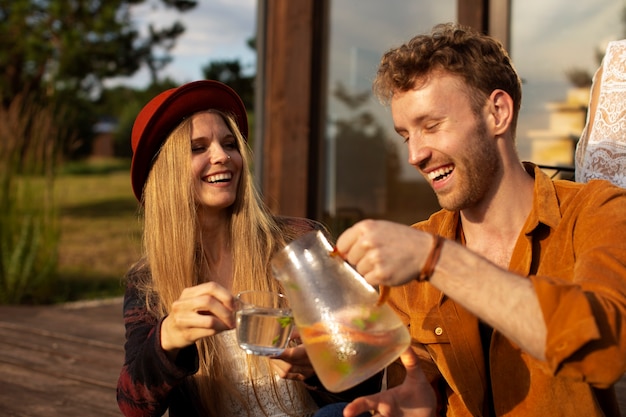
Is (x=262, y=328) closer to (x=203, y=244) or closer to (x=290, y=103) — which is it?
(x=203, y=244)

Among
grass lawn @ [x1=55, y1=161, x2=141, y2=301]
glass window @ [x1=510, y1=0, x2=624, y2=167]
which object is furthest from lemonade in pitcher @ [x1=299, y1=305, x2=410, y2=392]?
glass window @ [x1=510, y1=0, x2=624, y2=167]

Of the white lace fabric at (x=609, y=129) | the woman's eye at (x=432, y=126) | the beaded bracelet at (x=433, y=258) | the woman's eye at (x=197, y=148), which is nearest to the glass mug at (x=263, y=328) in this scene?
the beaded bracelet at (x=433, y=258)

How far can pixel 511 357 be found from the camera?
172 centimetres

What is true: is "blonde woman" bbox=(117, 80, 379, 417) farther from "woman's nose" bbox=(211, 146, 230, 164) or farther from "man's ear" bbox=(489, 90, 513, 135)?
"man's ear" bbox=(489, 90, 513, 135)

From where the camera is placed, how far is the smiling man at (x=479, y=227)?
4.92ft

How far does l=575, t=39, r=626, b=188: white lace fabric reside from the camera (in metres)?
2.15

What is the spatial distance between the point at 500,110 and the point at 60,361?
275 centimetres

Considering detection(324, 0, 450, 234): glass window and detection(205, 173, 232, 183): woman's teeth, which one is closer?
detection(205, 173, 232, 183): woman's teeth

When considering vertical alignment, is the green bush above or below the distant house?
below

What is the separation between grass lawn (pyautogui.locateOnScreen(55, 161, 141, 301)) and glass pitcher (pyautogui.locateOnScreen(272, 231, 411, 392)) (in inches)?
47.6

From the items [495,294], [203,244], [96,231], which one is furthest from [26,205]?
[96,231]

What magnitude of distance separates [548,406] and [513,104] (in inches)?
28.8

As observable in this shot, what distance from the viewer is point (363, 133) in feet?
17.7

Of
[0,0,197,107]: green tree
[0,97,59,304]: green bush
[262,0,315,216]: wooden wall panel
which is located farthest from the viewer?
[0,0,197,107]: green tree
